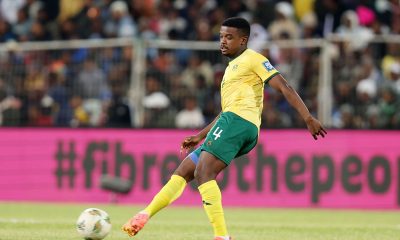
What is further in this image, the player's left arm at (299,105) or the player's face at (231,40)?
the player's face at (231,40)

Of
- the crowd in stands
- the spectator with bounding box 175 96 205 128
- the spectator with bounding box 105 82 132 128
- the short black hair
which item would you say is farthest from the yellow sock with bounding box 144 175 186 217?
the spectator with bounding box 105 82 132 128

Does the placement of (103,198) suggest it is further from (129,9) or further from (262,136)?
(129,9)

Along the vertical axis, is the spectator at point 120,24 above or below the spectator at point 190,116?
above

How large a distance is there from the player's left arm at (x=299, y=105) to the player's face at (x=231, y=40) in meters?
0.51

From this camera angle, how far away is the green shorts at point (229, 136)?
31.5 feet

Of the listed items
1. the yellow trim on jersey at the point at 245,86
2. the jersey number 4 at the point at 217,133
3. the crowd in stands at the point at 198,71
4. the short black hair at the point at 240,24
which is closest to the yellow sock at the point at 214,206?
the jersey number 4 at the point at 217,133

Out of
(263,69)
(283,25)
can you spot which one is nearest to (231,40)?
(263,69)

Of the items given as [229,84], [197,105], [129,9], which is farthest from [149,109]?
[229,84]

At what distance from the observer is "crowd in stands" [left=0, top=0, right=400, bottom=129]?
18.7m

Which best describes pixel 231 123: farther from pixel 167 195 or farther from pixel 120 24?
pixel 120 24

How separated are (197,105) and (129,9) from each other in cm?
393

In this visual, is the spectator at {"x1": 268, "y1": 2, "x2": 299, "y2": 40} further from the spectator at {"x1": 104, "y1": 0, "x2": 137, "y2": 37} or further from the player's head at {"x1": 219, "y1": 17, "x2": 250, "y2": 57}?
the player's head at {"x1": 219, "y1": 17, "x2": 250, "y2": 57}

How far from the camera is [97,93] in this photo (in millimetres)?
19531

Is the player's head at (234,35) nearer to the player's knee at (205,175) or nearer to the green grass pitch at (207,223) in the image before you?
the player's knee at (205,175)
